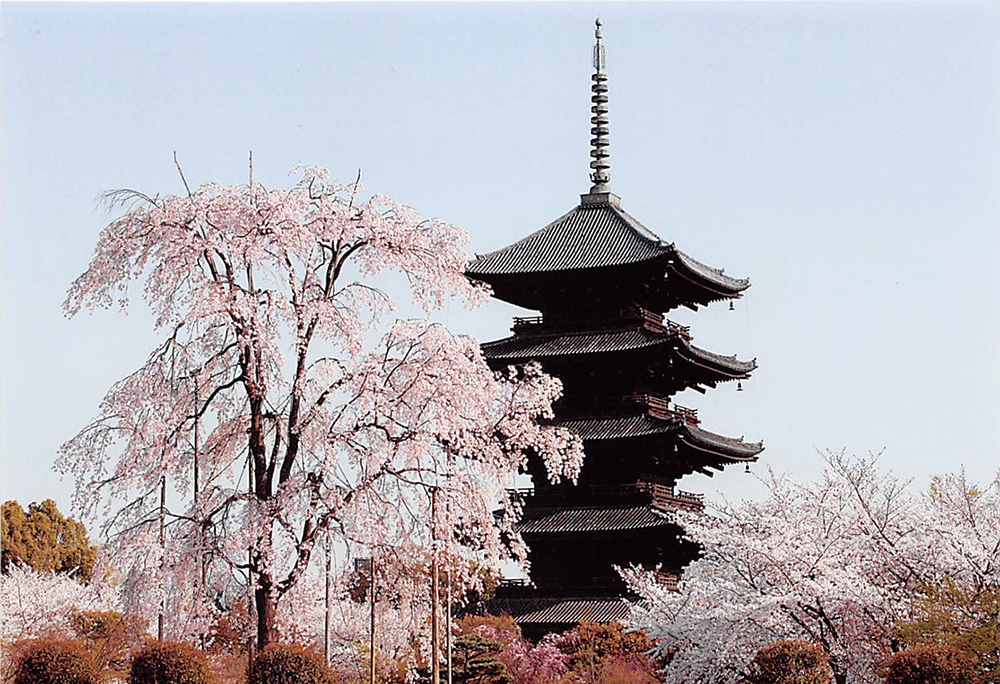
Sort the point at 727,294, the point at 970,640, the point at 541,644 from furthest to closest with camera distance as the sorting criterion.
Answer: the point at 727,294, the point at 541,644, the point at 970,640

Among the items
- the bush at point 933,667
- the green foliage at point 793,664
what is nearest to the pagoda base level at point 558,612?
the green foliage at point 793,664

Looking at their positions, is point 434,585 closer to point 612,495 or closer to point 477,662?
point 477,662

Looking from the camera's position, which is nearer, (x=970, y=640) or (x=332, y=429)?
(x=970, y=640)

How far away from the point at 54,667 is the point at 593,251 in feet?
54.1

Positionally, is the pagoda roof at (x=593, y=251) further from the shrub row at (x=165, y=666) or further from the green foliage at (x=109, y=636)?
the shrub row at (x=165, y=666)

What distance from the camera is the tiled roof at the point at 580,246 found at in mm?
30697

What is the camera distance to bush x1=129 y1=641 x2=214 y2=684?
17109 millimetres

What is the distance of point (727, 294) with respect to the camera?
1300 inches

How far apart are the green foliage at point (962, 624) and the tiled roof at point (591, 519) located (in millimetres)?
11681

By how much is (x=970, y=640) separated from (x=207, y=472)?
371 inches

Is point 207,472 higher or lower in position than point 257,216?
lower

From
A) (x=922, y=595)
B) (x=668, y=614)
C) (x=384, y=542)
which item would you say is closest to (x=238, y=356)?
(x=384, y=542)

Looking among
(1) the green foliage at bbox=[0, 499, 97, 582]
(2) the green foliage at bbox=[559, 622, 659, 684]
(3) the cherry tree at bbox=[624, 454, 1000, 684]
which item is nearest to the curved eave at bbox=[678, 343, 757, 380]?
(2) the green foliage at bbox=[559, 622, 659, 684]

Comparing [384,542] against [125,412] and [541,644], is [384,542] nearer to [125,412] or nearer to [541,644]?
[125,412]
